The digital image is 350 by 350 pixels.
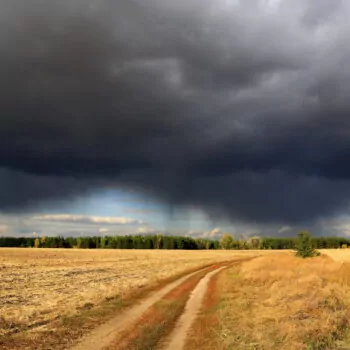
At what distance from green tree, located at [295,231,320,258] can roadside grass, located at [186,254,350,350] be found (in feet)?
127

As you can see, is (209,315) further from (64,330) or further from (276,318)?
(64,330)

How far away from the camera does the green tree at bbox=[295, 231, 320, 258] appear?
67.6m

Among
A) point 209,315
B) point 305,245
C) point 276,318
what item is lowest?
point 209,315

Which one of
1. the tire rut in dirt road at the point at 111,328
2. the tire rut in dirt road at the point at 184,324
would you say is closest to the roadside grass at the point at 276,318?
the tire rut in dirt road at the point at 184,324

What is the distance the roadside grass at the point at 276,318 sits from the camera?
13.9 metres

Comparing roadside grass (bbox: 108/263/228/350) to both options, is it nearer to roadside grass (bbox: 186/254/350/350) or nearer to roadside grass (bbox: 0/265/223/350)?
roadside grass (bbox: 0/265/223/350)

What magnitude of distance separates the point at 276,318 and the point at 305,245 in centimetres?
5357

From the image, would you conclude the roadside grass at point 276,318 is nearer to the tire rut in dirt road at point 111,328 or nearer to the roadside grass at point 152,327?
the roadside grass at point 152,327

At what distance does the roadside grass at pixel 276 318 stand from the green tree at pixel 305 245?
38.6m

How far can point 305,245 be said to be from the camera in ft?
222

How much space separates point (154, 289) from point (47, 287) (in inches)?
347

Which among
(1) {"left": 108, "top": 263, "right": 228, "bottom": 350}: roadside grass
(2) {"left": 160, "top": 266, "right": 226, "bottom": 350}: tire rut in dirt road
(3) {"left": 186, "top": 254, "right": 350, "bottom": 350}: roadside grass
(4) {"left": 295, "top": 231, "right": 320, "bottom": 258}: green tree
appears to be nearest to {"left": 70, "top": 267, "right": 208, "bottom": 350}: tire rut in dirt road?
(1) {"left": 108, "top": 263, "right": 228, "bottom": 350}: roadside grass

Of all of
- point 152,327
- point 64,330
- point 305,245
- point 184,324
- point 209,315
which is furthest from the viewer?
point 305,245

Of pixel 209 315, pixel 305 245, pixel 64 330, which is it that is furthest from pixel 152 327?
pixel 305 245
